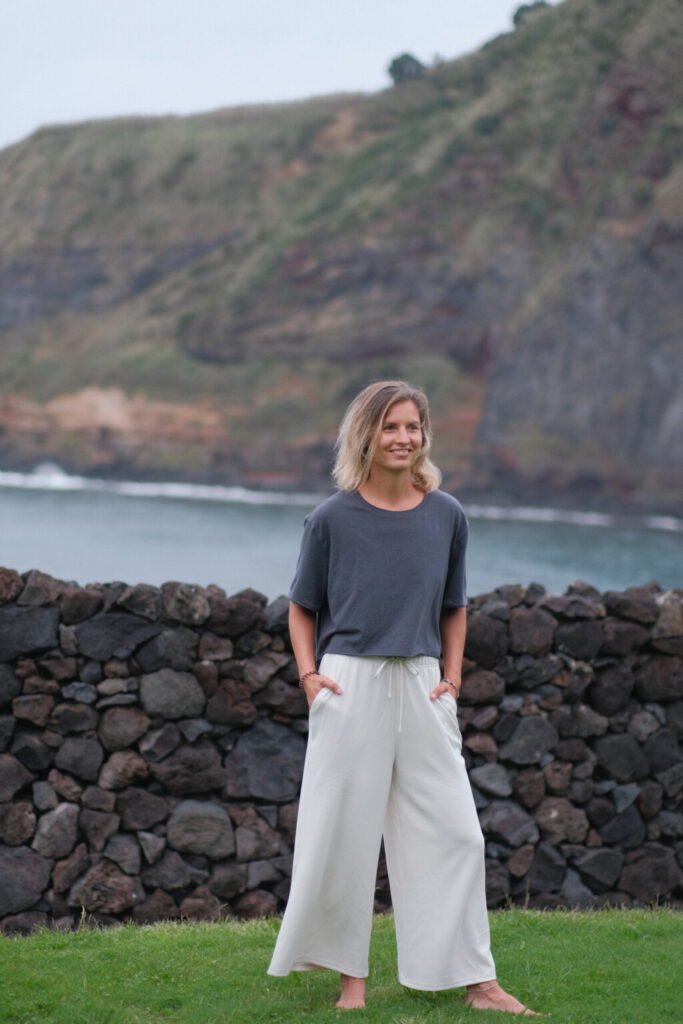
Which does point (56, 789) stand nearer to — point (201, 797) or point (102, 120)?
point (201, 797)

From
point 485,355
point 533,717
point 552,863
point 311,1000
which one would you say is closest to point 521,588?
point 533,717

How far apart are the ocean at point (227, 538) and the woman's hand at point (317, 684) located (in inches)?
1022

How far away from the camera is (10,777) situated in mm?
6273

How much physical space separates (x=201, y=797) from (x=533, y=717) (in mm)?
1753

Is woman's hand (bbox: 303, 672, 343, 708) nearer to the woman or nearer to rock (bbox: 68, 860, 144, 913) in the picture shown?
the woman

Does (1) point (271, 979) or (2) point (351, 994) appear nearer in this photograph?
(2) point (351, 994)

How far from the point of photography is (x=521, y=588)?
6.90 metres

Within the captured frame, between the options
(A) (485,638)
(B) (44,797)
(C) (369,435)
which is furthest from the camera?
(A) (485,638)

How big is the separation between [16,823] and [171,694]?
93 cm

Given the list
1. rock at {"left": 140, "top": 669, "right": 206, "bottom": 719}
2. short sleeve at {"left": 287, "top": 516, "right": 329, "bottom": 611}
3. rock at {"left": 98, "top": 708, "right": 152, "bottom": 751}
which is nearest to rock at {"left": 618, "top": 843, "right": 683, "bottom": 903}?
rock at {"left": 140, "top": 669, "right": 206, "bottom": 719}

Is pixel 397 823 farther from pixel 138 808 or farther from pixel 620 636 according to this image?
pixel 620 636

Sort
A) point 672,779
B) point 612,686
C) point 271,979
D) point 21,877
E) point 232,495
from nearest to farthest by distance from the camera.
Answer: point 271,979 < point 21,877 < point 612,686 < point 672,779 < point 232,495

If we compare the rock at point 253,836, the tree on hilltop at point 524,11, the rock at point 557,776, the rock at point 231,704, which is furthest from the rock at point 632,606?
the tree on hilltop at point 524,11

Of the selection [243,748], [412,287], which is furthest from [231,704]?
[412,287]
